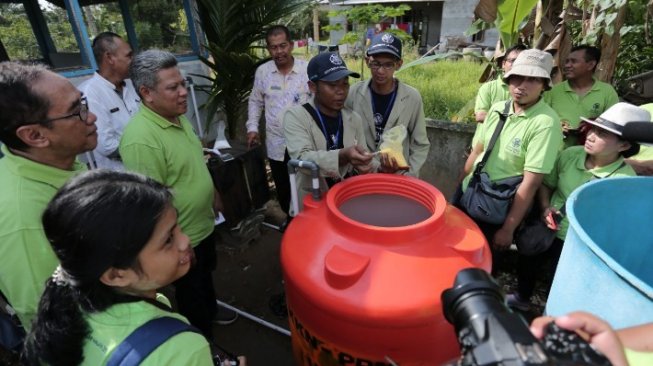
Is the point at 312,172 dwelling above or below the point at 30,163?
below

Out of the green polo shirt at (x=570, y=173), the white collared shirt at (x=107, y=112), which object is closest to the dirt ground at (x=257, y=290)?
the green polo shirt at (x=570, y=173)

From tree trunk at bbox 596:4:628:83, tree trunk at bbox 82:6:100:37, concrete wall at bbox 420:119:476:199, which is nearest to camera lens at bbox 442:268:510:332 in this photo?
concrete wall at bbox 420:119:476:199

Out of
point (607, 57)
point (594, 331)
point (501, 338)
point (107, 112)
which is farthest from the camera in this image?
point (607, 57)

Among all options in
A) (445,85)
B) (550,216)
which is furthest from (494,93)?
(445,85)

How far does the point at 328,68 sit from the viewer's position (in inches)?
77.9

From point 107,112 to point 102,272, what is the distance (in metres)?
2.32

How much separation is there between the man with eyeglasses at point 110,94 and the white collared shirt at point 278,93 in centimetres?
123

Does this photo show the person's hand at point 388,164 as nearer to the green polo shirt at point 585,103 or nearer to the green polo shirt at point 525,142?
the green polo shirt at point 525,142

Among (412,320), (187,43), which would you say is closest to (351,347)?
(412,320)

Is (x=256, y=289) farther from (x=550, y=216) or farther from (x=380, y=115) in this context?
(x=550, y=216)

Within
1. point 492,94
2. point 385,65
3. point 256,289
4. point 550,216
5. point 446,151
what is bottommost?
point 256,289

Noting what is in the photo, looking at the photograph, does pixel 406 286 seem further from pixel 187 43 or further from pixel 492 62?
pixel 187 43

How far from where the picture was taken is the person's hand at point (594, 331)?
664mm

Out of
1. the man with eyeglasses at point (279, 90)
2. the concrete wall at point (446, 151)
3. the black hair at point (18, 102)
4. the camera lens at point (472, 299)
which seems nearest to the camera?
the camera lens at point (472, 299)
